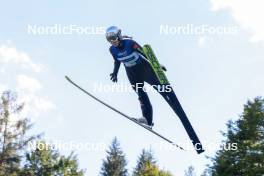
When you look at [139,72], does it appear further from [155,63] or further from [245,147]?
→ [245,147]

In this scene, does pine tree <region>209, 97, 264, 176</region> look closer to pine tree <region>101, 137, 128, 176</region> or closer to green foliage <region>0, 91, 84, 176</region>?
green foliage <region>0, 91, 84, 176</region>

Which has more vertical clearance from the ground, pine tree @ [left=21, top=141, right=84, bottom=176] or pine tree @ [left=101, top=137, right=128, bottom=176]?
pine tree @ [left=101, top=137, right=128, bottom=176]

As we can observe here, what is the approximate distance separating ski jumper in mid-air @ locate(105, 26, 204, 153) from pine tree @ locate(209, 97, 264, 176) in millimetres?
8163

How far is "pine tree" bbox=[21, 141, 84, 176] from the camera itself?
3681 cm

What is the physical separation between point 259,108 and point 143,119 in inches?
409

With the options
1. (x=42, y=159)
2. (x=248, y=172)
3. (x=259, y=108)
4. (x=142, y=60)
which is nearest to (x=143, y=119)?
(x=142, y=60)

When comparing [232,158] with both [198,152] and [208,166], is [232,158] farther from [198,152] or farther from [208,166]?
[198,152]

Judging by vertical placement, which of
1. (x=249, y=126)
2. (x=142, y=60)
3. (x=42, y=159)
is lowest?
(x=142, y=60)

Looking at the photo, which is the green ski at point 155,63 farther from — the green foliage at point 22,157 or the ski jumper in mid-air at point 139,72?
the green foliage at point 22,157

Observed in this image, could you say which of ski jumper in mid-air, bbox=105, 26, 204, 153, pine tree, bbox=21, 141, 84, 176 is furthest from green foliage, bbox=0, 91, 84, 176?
ski jumper in mid-air, bbox=105, 26, 204, 153

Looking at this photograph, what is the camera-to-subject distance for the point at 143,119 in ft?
41.8

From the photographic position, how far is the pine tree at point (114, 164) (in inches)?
2547

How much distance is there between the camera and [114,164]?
65625 millimetres

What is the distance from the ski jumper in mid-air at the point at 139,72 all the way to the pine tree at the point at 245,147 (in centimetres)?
816
